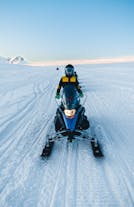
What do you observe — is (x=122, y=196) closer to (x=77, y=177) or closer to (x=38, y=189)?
(x=77, y=177)

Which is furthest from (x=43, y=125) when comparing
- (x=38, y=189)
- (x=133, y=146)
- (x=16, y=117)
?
(x=38, y=189)

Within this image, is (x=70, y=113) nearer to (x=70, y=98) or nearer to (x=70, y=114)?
(x=70, y=114)

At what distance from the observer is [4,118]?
917cm

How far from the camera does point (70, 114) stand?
587cm

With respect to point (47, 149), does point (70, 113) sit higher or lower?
higher

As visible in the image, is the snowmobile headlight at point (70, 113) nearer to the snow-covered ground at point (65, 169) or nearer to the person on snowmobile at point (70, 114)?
the person on snowmobile at point (70, 114)

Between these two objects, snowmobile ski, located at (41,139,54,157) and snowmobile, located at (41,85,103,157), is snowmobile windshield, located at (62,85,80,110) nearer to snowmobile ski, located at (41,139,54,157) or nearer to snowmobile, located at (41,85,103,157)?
snowmobile, located at (41,85,103,157)

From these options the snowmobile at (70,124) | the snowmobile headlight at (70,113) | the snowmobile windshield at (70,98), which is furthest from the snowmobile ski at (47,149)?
the snowmobile windshield at (70,98)

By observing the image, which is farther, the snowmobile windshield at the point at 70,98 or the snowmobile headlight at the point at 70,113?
the snowmobile windshield at the point at 70,98

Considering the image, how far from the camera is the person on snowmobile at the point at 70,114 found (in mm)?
5827

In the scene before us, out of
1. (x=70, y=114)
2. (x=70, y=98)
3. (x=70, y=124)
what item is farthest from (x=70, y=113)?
(x=70, y=98)

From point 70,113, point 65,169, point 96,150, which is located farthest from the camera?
point 70,113

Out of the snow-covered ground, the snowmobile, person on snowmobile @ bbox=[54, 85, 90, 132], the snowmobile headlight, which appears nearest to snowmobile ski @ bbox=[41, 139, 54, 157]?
the snowmobile

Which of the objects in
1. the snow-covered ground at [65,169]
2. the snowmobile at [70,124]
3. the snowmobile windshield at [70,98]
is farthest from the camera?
the snowmobile windshield at [70,98]
